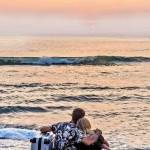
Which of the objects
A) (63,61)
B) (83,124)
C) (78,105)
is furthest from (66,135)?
(63,61)

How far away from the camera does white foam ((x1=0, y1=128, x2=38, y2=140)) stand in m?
15.1

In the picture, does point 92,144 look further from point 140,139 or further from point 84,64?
point 84,64

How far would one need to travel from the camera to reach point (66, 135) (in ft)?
28.4

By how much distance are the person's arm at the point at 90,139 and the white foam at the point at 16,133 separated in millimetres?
6686

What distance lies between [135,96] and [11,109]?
7.78 meters

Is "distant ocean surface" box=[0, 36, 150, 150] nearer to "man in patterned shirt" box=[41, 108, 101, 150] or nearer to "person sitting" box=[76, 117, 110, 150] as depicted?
"person sitting" box=[76, 117, 110, 150]

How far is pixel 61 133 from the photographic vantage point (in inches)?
341

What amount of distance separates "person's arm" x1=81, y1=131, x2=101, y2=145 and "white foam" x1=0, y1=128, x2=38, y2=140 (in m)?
6.69

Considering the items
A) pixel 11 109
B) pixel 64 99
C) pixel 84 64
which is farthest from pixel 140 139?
pixel 84 64

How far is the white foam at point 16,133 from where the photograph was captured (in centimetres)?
1511

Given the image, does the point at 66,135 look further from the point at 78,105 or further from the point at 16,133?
the point at 78,105

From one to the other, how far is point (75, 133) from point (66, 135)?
0.18m

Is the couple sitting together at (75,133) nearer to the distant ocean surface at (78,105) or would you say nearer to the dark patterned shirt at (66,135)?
the dark patterned shirt at (66,135)

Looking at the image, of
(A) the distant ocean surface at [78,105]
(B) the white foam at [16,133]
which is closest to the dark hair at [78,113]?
(A) the distant ocean surface at [78,105]
